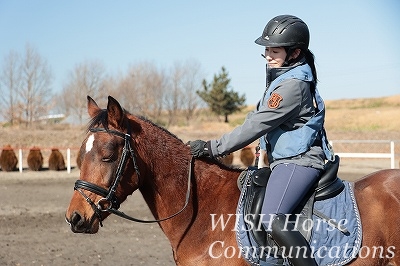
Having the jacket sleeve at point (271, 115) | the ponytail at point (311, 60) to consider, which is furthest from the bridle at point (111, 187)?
the ponytail at point (311, 60)

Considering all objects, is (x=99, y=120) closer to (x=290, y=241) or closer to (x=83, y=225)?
(x=83, y=225)

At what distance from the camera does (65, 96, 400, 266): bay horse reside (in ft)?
11.4

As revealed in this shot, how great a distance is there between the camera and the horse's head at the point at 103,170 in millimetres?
3432

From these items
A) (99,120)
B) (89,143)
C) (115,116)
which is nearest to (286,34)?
(115,116)

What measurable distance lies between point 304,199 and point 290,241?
34cm

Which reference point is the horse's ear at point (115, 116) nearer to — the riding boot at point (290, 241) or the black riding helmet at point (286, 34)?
the black riding helmet at point (286, 34)

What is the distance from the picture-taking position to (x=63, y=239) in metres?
8.93

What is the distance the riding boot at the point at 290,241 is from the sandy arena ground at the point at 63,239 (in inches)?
169

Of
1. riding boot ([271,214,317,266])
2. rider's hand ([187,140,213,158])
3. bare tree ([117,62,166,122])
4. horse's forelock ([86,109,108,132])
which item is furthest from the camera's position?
bare tree ([117,62,166,122])

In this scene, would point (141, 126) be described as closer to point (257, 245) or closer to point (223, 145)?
point (223, 145)

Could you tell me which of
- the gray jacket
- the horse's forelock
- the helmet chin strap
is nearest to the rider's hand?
the gray jacket

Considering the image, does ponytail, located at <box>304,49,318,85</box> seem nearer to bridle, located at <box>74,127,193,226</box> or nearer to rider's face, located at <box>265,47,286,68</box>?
rider's face, located at <box>265,47,286,68</box>

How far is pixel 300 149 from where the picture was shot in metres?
3.47

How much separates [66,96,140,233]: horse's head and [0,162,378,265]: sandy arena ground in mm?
4155
